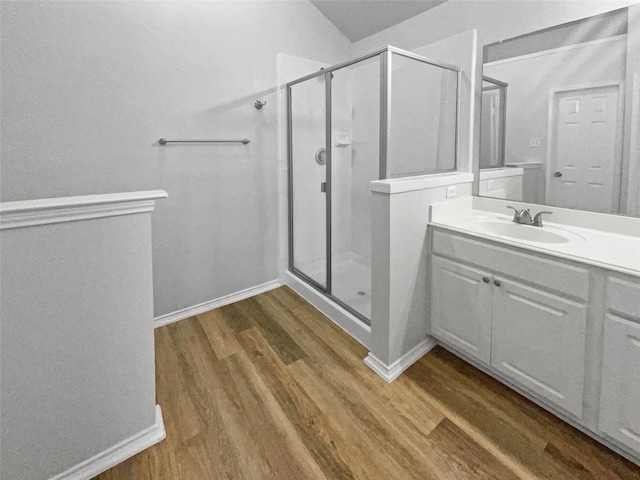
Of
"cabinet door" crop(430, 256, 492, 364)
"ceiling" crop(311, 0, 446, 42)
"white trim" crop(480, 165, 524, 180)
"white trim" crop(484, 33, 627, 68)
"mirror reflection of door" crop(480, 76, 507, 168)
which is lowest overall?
"cabinet door" crop(430, 256, 492, 364)

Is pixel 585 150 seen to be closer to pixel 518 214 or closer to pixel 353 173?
pixel 518 214

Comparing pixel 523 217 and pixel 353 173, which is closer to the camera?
pixel 523 217

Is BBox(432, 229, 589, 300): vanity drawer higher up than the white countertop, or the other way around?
the white countertop

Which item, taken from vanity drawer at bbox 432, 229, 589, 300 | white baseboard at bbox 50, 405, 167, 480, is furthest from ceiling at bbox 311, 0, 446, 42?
white baseboard at bbox 50, 405, 167, 480

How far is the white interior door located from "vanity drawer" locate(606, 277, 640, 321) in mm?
626

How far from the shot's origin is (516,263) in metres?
1.56

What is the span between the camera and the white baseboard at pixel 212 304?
2.49 meters

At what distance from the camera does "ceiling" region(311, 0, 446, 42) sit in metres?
2.52

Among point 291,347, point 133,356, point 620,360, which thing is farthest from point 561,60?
point 133,356

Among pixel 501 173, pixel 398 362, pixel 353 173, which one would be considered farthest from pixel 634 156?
pixel 353 173

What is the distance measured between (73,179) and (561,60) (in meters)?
2.76

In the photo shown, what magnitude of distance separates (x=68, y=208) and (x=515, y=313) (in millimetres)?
1866

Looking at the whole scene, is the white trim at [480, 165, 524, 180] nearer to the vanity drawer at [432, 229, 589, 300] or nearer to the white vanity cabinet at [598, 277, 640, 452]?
the vanity drawer at [432, 229, 589, 300]

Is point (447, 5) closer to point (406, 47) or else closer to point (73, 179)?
point (406, 47)
